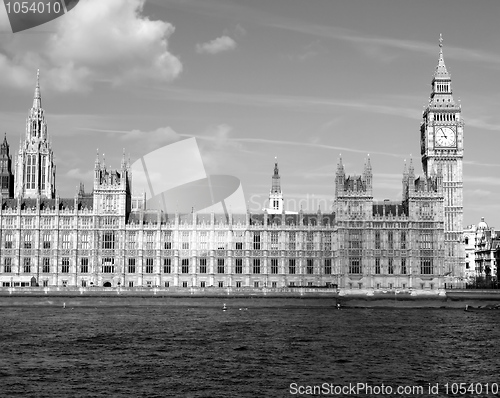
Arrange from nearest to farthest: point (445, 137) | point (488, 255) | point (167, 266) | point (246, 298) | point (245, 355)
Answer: point (245, 355) < point (246, 298) < point (167, 266) < point (445, 137) < point (488, 255)

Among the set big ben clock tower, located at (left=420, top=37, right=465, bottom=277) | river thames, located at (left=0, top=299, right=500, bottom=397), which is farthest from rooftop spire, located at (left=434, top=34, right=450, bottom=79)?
river thames, located at (left=0, top=299, right=500, bottom=397)

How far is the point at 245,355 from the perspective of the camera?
59750 mm

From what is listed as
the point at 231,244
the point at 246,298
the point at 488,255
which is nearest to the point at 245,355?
the point at 246,298

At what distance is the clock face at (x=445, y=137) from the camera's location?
154875 millimetres

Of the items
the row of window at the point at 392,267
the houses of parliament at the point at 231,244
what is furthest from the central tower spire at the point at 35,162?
the row of window at the point at 392,267

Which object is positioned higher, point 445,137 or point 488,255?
point 445,137

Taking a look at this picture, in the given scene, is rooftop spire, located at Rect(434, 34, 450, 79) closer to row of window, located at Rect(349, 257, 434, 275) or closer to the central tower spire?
row of window, located at Rect(349, 257, 434, 275)

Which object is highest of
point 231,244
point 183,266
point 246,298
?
point 231,244

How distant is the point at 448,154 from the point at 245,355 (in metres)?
105

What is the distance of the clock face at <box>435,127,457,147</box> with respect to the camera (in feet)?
508

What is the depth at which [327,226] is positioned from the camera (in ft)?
474

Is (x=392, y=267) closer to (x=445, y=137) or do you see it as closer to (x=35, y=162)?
(x=445, y=137)

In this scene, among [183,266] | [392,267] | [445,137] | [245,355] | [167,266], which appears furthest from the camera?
[445,137]

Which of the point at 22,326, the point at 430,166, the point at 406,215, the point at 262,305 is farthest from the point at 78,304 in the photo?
the point at 430,166
